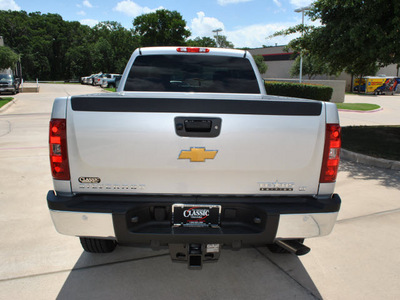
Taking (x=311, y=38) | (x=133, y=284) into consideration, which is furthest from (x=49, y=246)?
(x=311, y=38)

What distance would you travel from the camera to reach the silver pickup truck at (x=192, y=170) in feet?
7.86

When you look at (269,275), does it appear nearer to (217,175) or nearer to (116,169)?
(217,175)

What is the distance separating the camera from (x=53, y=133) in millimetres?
2424

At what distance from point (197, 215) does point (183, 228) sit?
0.46 ft

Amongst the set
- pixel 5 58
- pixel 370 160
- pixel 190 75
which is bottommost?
pixel 370 160

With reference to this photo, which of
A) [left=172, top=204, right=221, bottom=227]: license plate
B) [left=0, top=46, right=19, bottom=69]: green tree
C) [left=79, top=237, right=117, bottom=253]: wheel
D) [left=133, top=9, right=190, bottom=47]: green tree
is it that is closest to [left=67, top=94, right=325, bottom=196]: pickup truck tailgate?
[left=172, top=204, right=221, bottom=227]: license plate

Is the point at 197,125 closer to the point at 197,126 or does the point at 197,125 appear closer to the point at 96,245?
the point at 197,126

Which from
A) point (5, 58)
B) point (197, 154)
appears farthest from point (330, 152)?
point (5, 58)

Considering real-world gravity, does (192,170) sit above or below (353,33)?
below

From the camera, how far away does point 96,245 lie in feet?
10.8

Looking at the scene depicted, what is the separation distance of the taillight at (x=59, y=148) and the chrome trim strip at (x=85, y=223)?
0.28 meters

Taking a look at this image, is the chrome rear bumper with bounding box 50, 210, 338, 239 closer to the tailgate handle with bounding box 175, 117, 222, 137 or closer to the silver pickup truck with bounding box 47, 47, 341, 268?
the silver pickup truck with bounding box 47, 47, 341, 268

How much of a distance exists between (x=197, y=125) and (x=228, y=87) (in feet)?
6.32

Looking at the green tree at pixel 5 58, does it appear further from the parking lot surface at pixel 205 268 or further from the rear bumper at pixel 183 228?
the rear bumper at pixel 183 228
